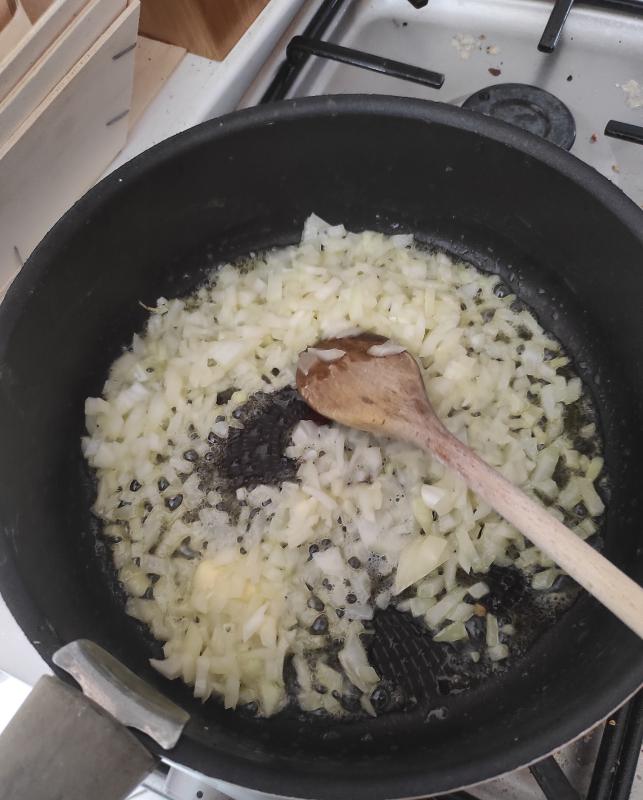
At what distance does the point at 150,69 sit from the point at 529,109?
0.64 meters

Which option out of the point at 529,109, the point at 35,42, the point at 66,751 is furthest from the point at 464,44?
the point at 66,751

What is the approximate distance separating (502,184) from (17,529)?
805 millimetres

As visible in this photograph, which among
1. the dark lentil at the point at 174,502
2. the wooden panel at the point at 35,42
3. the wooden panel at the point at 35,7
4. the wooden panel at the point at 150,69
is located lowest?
the dark lentil at the point at 174,502

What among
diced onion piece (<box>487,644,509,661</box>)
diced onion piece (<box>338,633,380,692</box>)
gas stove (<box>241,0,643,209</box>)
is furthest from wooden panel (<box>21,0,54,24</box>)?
diced onion piece (<box>487,644,509,661</box>)

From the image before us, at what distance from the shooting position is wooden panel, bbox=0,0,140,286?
906mm

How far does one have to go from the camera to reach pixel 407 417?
3.13 feet

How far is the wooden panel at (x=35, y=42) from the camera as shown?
0.82 m

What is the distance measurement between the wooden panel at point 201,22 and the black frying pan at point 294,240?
0.27 meters

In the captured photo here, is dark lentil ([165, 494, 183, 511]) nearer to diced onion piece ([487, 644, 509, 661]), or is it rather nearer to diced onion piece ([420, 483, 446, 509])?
diced onion piece ([420, 483, 446, 509])

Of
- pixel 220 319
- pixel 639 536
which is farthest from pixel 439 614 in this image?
pixel 220 319

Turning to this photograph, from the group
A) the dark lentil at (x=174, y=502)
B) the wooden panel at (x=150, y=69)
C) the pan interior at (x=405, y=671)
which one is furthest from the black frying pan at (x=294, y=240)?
the wooden panel at (x=150, y=69)

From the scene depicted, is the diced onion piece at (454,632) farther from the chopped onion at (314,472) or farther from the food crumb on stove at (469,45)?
the food crumb on stove at (469,45)

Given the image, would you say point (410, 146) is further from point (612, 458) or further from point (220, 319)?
point (612, 458)

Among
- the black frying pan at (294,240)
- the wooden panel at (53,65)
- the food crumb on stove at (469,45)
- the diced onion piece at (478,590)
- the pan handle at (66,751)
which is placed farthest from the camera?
the food crumb on stove at (469,45)
